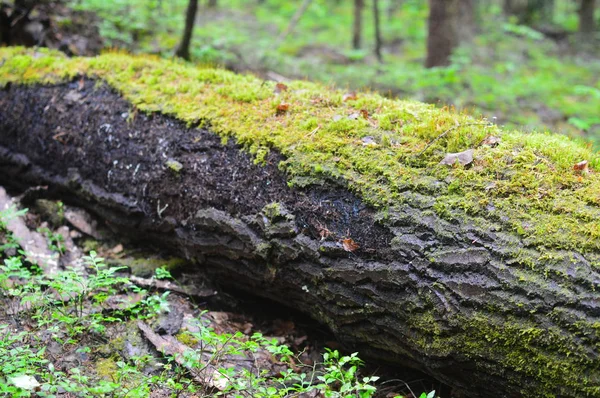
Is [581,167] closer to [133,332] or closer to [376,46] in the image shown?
[133,332]

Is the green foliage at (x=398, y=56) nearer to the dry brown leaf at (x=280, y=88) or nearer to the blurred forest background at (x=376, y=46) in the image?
the blurred forest background at (x=376, y=46)

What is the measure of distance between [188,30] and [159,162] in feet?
14.3

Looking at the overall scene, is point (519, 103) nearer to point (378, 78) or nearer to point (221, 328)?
point (378, 78)

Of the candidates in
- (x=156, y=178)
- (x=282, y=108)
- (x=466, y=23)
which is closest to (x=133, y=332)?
(x=156, y=178)

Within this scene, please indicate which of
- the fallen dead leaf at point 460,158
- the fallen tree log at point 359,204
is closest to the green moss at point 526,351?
the fallen tree log at point 359,204

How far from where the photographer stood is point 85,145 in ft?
A: 14.3

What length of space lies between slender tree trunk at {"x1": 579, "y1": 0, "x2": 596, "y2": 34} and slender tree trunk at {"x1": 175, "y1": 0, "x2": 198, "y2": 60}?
16356 mm

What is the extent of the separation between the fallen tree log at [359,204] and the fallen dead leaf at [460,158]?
1 cm

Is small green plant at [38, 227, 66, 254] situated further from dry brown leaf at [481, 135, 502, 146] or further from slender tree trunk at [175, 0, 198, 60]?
slender tree trunk at [175, 0, 198, 60]

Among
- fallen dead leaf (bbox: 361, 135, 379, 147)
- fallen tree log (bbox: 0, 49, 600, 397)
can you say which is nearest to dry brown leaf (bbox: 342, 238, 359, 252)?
fallen tree log (bbox: 0, 49, 600, 397)

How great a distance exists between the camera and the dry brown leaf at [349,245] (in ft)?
9.68

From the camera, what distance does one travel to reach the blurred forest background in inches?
326

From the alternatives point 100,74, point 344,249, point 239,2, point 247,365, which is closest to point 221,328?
point 247,365

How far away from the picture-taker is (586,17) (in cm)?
1714
